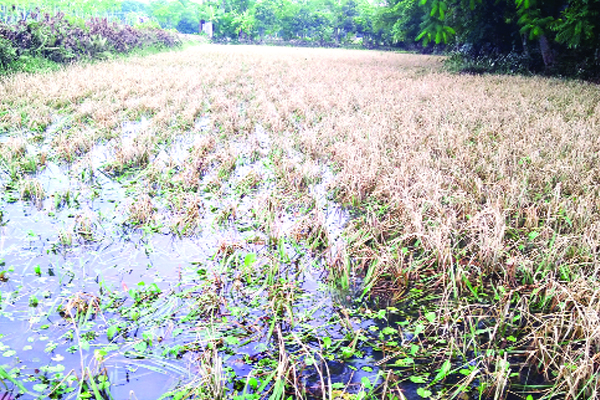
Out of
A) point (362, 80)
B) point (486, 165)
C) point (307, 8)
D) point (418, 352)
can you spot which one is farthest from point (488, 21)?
point (307, 8)

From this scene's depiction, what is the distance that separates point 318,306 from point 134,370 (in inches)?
45.8

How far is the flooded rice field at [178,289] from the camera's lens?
2211mm

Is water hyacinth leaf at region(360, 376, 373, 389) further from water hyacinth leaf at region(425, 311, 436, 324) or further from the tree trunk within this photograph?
the tree trunk

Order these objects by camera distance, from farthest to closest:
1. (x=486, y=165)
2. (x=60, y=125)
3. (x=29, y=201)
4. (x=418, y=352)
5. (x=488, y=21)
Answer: (x=488, y=21), (x=60, y=125), (x=486, y=165), (x=29, y=201), (x=418, y=352)

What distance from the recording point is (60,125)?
725cm

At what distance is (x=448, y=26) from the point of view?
11.0m

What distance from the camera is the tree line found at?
1155 centimetres

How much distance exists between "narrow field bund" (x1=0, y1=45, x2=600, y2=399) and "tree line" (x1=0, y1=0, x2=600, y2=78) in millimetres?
4153

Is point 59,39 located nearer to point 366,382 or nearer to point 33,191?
point 33,191

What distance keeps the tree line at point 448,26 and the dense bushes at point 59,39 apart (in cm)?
1010

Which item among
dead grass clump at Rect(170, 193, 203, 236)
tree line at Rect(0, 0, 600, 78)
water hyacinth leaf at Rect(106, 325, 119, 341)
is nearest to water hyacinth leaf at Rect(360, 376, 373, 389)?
water hyacinth leaf at Rect(106, 325, 119, 341)

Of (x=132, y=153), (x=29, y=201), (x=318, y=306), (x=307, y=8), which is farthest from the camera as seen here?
(x=307, y=8)

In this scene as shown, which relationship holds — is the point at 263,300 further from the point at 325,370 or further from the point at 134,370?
the point at 134,370

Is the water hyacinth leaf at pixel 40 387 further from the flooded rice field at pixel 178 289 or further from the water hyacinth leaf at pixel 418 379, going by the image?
the water hyacinth leaf at pixel 418 379
